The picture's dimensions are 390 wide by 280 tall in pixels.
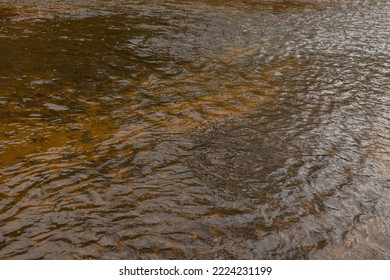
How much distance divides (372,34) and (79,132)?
10024mm

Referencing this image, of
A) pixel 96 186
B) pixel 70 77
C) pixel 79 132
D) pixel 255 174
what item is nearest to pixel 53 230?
pixel 96 186

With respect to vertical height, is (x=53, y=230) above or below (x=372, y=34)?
below

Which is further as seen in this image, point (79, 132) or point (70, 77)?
point (70, 77)

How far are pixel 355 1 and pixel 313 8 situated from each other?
286cm

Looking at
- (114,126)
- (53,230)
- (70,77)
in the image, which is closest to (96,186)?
(53,230)

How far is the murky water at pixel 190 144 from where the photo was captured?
4.54 meters

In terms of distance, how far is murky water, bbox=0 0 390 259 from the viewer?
4539mm

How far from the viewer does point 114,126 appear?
6.61 meters

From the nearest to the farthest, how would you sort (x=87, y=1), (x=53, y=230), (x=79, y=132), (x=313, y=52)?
1. (x=53, y=230)
2. (x=79, y=132)
3. (x=313, y=52)
4. (x=87, y=1)

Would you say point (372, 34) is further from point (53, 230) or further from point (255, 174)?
point (53, 230)

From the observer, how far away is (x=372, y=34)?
12.5m

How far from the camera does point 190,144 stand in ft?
20.5
